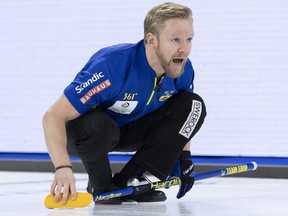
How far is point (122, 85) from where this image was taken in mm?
2455

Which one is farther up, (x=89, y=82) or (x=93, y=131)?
(x=89, y=82)

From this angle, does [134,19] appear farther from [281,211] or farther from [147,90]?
[281,211]

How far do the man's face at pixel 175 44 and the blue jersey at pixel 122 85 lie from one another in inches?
3.2

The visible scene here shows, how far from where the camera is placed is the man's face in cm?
244

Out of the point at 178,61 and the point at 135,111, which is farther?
the point at 135,111

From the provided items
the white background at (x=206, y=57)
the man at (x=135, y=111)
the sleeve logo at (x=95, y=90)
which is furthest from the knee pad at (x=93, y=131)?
the white background at (x=206, y=57)

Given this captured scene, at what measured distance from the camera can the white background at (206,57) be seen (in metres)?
4.15

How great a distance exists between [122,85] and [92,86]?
0.13 meters

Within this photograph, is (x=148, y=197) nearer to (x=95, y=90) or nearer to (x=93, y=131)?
(x=93, y=131)

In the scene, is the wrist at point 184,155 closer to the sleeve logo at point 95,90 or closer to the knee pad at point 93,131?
the knee pad at point 93,131

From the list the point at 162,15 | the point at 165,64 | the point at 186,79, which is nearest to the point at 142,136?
the point at 186,79

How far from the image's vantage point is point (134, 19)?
448 centimetres

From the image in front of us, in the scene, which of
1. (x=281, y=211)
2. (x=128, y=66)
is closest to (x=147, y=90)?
(x=128, y=66)

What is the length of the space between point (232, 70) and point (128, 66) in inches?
72.7
